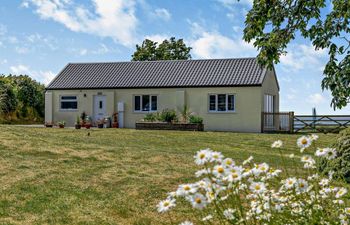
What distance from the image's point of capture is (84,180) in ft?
33.2

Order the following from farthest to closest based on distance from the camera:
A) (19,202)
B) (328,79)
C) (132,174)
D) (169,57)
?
(169,57) < (328,79) < (132,174) < (19,202)

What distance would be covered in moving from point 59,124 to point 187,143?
49.1ft

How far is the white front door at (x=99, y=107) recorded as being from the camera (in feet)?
107

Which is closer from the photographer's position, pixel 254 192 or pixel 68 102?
pixel 254 192

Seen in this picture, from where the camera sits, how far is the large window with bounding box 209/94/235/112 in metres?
29.4

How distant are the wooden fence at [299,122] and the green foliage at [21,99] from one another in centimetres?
2228

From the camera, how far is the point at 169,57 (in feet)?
161

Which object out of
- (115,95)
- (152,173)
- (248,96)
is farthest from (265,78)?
(152,173)

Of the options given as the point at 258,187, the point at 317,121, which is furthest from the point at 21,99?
the point at 258,187

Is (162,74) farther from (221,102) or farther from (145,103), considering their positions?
(221,102)

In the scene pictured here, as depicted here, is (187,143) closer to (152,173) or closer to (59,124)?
(152,173)

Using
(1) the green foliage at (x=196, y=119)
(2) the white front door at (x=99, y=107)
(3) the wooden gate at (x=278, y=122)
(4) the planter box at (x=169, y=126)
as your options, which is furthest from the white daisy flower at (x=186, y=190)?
(2) the white front door at (x=99, y=107)

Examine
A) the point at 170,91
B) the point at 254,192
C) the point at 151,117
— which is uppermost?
the point at 170,91

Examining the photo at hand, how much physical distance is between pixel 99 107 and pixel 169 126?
24.8 feet
